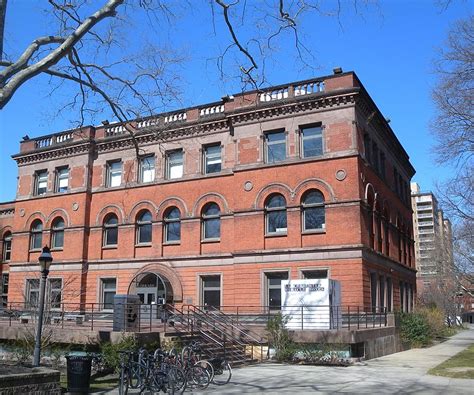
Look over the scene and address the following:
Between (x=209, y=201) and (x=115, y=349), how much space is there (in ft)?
49.0

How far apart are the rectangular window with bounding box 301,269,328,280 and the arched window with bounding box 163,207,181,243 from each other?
8.67 metres

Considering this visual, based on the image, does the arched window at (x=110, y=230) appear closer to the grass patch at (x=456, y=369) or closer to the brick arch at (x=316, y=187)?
the brick arch at (x=316, y=187)

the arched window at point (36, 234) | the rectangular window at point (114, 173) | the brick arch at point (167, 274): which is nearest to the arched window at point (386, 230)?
the brick arch at point (167, 274)

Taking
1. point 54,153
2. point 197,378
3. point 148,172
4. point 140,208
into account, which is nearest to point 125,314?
point 197,378

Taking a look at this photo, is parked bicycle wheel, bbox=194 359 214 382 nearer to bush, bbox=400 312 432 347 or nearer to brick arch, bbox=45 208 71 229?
bush, bbox=400 312 432 347

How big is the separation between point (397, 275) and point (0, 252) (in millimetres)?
30860

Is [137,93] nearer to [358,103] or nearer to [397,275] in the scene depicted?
[358,103]

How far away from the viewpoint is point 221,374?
55.9ft

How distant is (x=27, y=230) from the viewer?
38156mm

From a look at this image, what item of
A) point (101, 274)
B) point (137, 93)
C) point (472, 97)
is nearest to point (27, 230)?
point (101, 274)

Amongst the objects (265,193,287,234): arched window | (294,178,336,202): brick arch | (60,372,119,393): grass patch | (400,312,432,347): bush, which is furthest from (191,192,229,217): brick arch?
(60,372,119,393): grass patch

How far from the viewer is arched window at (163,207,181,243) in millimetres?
32719

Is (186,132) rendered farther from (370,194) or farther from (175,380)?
(175,380)

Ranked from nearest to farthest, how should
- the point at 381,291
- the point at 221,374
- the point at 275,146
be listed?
the point at 221,374, the point at 275,146, the point at 381,291
